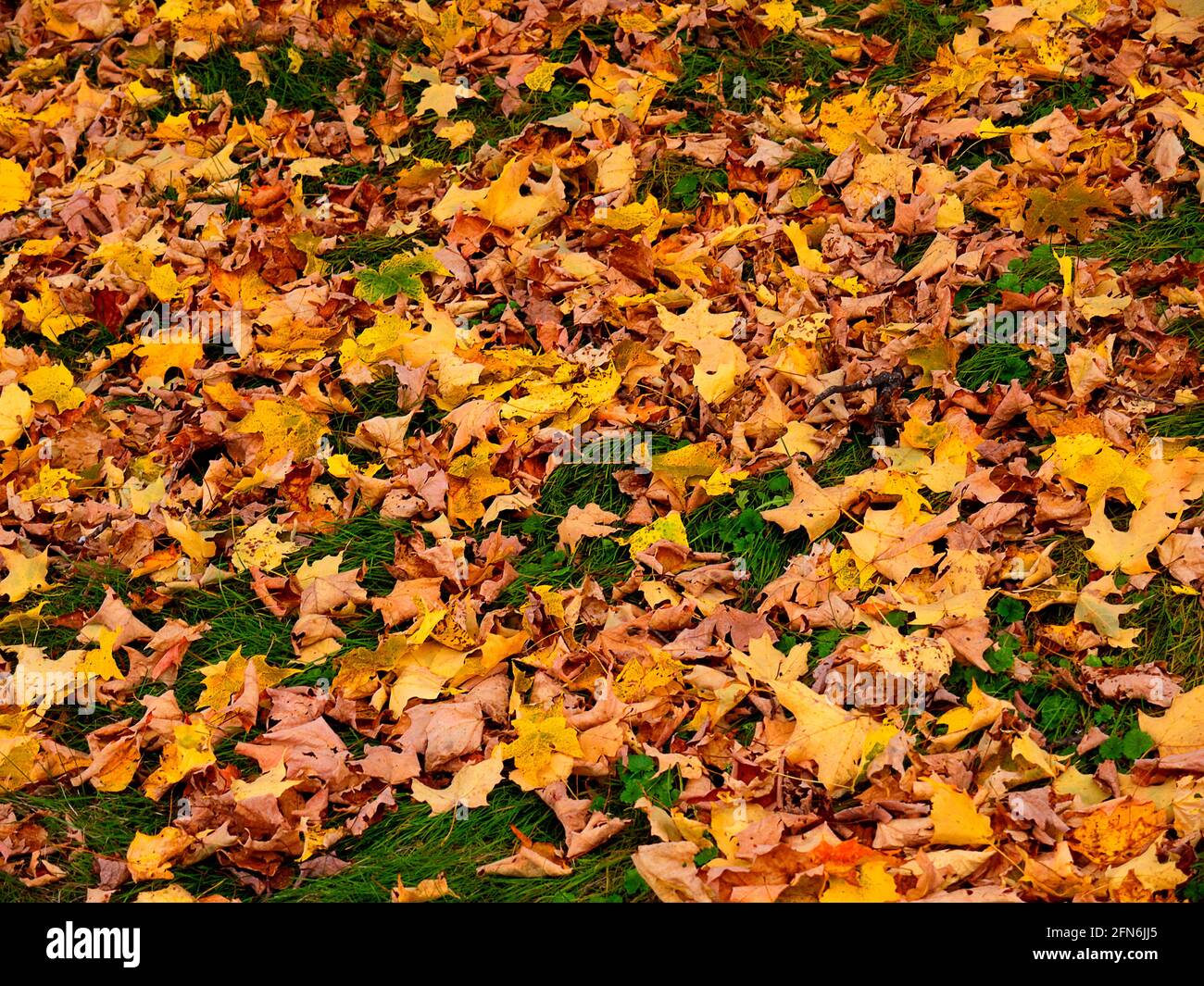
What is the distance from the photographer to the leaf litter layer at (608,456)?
2699mm

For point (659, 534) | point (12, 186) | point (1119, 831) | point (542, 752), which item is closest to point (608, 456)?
point (659, 534)

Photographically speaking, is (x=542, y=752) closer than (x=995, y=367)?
Yes

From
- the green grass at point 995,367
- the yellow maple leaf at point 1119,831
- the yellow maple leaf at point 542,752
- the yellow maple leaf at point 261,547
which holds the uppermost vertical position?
the green grass at point 995,367

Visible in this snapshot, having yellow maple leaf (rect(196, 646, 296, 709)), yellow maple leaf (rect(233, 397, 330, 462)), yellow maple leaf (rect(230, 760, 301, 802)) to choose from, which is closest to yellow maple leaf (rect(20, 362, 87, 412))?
yellow maple leaf (rect(233, 397, 330, 462))

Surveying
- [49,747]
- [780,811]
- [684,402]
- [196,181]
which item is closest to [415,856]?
[780,811]

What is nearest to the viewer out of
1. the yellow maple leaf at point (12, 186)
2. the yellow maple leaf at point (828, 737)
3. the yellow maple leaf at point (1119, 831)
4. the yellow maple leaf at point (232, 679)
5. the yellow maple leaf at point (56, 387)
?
the yellow maple leaf at point (1119, 831)

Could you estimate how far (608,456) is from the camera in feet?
11.8

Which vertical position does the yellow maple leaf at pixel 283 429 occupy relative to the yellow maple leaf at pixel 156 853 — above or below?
above

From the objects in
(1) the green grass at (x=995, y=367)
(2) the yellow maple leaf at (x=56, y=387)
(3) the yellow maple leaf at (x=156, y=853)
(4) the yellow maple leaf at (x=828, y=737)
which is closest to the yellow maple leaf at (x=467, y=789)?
(3) the yellow maple leaf at (x=156, y=853)

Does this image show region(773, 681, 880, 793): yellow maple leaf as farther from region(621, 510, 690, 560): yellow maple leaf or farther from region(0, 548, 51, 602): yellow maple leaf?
region(0, 548, 51, 602): yellow maple leaf

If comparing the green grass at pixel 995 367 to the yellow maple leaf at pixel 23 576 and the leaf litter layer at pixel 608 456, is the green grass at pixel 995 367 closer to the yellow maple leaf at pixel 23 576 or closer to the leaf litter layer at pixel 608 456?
the leaf litter layer at pixel 608 456

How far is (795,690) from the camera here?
2.76 m

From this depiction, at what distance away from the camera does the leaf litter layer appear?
2.70 meters

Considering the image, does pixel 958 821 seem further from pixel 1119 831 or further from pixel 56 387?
pixel 56 387
